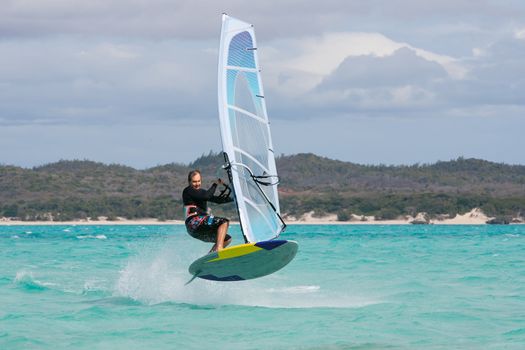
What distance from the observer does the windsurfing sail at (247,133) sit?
44.0ft

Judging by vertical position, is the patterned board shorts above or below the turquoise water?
above

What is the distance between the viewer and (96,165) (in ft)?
423

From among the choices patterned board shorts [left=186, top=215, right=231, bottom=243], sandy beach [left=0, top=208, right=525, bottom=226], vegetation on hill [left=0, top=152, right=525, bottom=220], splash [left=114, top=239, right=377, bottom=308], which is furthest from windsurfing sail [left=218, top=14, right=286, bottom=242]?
sandy beach [left=0, top=208, right=525, bottom=226]

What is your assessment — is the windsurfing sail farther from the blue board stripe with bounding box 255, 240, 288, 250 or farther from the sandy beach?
the sandy beach

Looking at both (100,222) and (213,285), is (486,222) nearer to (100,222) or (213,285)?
(100,222)

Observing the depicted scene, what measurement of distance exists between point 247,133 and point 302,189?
9368 centimetres

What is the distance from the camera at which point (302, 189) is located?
4227 inches

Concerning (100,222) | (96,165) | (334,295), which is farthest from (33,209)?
(334,295)

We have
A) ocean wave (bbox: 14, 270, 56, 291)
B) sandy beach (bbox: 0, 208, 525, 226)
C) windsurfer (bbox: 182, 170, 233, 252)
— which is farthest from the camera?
sandy beach (bbox: 0, 208, 525, 226)

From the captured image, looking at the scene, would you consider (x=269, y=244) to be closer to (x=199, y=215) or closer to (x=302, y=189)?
(x=199, y=215)

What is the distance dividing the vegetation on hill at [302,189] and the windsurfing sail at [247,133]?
64.8 metres

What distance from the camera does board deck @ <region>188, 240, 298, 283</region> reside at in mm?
13461

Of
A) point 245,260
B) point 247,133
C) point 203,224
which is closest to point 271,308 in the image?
point 245,260

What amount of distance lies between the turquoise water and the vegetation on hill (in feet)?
191
